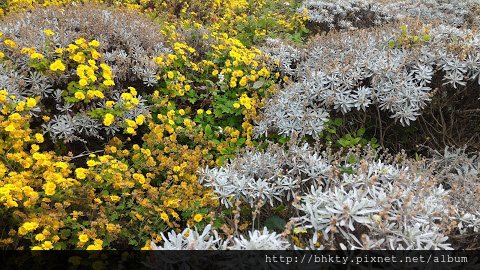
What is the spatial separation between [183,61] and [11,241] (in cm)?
230

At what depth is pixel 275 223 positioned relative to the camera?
2209 millimetres

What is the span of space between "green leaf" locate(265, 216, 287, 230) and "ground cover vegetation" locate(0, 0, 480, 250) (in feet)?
0.04

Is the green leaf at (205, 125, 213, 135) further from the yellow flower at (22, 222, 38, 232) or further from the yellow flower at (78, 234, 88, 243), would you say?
the yellow flower at (22, 222, 38, 232)

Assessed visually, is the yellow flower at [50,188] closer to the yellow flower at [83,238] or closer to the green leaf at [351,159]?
the yellow flower at [83,238]

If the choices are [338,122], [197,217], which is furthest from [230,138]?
[197,217]

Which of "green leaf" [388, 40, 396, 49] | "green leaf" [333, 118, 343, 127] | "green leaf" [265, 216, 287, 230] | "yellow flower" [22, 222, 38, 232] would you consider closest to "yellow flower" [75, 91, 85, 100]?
"yellow flower" [22, 222, 38, 232]

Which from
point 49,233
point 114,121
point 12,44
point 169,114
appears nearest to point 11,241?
point 49,233

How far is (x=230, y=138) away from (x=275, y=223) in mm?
1354

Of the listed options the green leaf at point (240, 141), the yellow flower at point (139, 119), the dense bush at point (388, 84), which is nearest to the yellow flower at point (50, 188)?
the yellow flower at point (139, 119)

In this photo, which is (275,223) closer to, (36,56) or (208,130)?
(208,130)

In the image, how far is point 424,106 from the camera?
3.23 meters

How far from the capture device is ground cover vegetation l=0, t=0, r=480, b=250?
1980 millimetres

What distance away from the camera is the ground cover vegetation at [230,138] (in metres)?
1.98

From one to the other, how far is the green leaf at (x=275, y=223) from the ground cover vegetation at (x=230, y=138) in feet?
0.04
